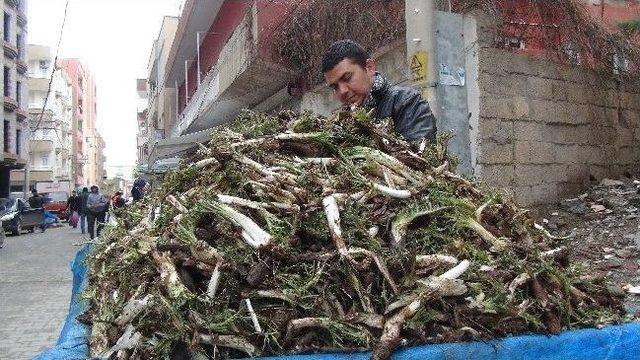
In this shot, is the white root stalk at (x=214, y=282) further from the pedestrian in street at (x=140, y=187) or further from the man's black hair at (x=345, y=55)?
the pedestrian in street at (x=140, y=187)

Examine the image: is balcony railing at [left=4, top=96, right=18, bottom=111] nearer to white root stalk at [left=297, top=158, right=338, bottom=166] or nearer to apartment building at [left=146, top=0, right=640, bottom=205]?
apartment building at [left=146, top=0, right=640, bottom=205]

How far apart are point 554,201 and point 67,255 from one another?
410 inches

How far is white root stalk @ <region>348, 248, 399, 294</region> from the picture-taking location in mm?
1514

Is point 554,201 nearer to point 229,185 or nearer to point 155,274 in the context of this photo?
point 229,185

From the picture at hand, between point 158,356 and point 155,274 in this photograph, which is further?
point 155,274

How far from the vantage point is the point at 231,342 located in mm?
1392

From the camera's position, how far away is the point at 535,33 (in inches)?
228

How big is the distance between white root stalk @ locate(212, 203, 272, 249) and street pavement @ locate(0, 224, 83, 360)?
391 cm

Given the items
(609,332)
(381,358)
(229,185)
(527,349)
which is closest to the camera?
(381,358)

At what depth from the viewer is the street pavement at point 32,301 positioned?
16.7 feet

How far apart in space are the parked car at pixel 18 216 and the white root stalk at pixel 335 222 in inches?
830

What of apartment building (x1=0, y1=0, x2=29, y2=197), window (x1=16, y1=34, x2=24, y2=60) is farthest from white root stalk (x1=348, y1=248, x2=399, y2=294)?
window (x1=16, y1=34, x2=24, y2=60)

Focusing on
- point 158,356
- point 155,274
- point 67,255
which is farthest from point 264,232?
point 67,255

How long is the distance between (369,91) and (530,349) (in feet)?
6.08
